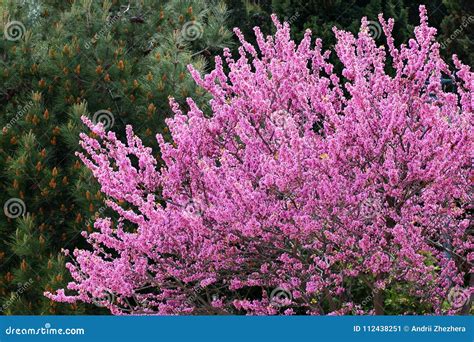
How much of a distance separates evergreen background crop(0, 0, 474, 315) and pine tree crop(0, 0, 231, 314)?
0.4 inches

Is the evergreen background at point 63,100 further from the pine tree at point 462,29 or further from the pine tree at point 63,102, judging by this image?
the pine tree at point 462,29

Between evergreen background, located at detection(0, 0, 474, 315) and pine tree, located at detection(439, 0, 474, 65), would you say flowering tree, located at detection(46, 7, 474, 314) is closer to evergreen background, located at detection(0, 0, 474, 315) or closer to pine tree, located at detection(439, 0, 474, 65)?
evergreen background, located at detection(0, 0, 474, 315)

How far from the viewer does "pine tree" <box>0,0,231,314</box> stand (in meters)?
6.93

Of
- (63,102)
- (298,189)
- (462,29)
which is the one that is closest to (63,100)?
(63,102)

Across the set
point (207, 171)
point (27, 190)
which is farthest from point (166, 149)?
point (27, 190)

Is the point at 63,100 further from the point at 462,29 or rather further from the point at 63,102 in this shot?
the point at 462,29

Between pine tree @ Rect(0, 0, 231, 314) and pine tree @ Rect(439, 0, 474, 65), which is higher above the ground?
pine tree @ Rect(439, 0, 474, 65)

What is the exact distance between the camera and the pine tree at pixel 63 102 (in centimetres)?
693

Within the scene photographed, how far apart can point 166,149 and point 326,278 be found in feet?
4.69

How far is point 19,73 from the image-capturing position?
7.65 m

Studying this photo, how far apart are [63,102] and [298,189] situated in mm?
3318

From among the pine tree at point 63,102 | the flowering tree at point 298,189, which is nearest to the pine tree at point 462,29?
the pine tree at point 63,102

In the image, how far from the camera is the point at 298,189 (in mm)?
5016

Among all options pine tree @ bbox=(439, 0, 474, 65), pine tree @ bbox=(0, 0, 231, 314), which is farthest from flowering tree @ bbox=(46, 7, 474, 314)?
pine tree @ bbox=(439, 0, 474, 65)
